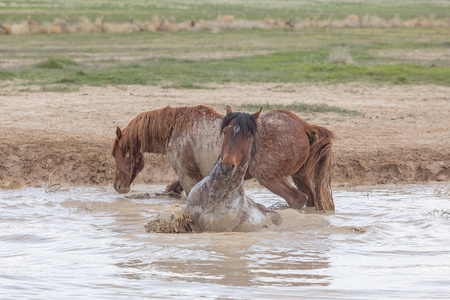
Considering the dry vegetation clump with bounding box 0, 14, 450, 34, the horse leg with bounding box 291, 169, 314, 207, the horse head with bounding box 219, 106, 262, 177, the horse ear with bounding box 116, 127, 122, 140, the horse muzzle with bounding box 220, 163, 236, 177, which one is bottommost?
the horse leg with bounding box 291, 169, 314, 207

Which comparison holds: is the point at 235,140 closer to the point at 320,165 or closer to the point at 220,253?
the point at 220,253

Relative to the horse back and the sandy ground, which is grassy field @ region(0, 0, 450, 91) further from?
the horse back

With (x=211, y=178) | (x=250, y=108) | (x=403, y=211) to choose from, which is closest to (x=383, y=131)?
(x=250, y=108)

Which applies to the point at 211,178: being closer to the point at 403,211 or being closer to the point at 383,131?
the point at 403,211

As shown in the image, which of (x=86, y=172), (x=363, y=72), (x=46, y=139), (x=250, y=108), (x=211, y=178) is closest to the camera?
(x=211, y=178)

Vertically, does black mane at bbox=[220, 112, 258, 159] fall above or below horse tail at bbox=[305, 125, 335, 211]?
above

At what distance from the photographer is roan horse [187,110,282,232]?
575 cm

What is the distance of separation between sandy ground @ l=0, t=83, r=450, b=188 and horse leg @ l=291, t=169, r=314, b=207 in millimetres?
1618

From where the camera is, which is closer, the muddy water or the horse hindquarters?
the muddy water

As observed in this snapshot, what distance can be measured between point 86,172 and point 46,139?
1113mm

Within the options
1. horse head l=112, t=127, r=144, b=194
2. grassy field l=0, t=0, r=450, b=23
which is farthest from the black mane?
grassy field l=0, t=0, r=450, b=23

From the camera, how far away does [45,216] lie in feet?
24.3

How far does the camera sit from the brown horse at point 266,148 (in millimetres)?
7207

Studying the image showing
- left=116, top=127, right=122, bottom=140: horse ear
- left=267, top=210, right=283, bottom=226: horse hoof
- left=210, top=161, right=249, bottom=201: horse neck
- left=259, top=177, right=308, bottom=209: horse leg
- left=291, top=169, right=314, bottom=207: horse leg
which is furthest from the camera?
left=116, top=127, right=122, bottom=140: horse ear
